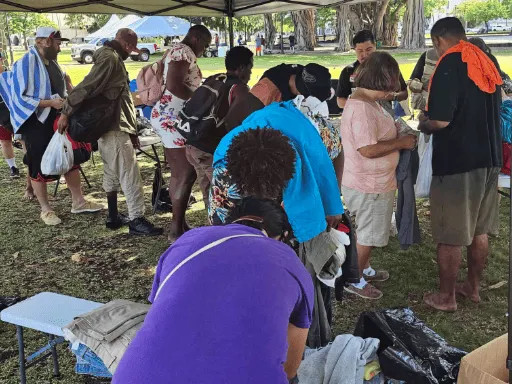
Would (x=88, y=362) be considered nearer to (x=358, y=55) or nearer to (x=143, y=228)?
(x=143, y=228)

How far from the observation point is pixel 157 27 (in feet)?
109

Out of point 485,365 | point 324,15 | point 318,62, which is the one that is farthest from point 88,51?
point 485,365

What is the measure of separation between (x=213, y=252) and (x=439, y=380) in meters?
1.46

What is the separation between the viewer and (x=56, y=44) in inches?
211

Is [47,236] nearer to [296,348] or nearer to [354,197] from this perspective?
[354,197]

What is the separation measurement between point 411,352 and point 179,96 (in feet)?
9.17

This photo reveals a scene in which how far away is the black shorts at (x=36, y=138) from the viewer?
17.7ft

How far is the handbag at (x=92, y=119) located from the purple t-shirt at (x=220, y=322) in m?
3.61

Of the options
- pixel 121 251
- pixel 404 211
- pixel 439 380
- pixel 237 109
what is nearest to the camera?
pixel 439 380

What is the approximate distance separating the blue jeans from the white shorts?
2500mm

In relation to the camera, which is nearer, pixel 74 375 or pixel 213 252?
pixel 213 252

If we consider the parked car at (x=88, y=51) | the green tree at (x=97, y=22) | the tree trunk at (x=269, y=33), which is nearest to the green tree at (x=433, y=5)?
the tree trunk at (x=269, y=33)

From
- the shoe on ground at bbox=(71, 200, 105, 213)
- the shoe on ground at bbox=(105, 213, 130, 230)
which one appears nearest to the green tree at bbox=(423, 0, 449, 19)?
the shoe on ground at bbox=(71, 200, 105, 213)

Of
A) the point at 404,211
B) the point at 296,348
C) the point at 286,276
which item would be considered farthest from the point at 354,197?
the point at 286,276
